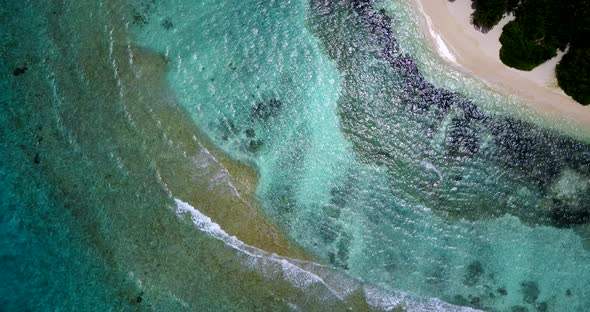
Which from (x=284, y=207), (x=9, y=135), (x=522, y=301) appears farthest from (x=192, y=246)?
(x=522, y=301)

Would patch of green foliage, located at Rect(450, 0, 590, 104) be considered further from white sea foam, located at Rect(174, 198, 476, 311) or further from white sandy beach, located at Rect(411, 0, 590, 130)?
white sea foam, located at Rect(174, 198, 476, 311)

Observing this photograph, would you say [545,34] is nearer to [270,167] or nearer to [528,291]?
[528,291]

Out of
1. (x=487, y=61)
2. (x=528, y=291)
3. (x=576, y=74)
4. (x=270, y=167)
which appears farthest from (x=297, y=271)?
(x=576, y=74)

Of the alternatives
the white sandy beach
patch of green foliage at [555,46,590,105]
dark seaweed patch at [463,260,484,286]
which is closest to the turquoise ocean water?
dark seaweed patch at [463,260,484,286]

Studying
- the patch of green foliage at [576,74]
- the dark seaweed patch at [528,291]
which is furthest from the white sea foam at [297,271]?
the patch of green foliage at [576,74]

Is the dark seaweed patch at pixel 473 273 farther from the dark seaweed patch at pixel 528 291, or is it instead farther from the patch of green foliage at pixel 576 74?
the patch of green foliage at pixel 576 74

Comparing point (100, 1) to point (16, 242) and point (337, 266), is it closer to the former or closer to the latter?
point (16, 242)
